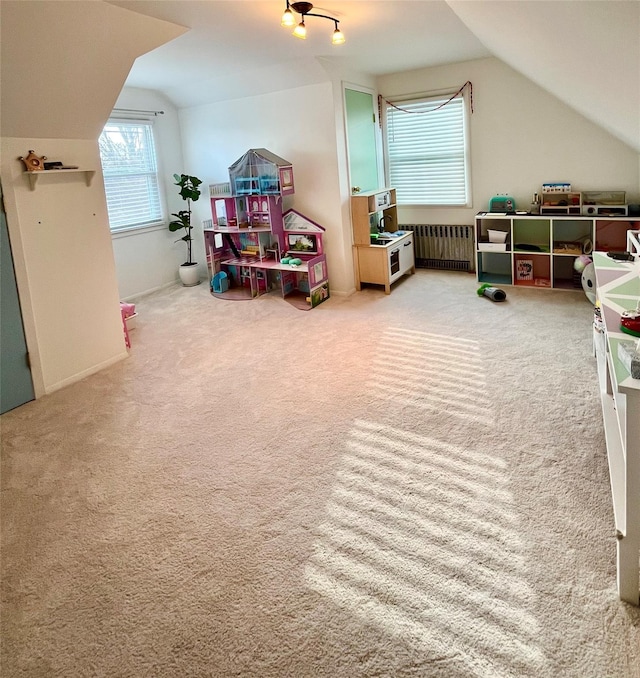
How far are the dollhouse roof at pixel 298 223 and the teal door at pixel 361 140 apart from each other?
0.55 metres

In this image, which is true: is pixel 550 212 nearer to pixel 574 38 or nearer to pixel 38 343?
pixel 574 38

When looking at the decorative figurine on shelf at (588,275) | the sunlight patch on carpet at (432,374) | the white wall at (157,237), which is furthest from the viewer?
the white wall at (157,237)

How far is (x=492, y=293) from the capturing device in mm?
4812

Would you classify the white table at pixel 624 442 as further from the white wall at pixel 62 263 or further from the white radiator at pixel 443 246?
the white radiator at pixel 443 246

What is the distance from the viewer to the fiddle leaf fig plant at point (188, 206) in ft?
19.1

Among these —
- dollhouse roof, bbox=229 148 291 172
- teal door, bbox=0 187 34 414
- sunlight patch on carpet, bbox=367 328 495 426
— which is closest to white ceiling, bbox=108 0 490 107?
dollhouse roof, bbox=229 148 291 172

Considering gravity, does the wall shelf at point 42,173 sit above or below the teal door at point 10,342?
above

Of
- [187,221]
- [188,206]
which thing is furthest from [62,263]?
[188,206]

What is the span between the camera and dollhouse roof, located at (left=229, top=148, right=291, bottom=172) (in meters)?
5.11

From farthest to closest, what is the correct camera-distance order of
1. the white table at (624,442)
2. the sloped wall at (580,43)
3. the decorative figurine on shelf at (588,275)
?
1. the decorative figurine on shelf at (588,275)
2. the sloped wall at (580,43)
3. the white table at (624,442)

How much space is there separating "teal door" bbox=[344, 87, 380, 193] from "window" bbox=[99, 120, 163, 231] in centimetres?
233

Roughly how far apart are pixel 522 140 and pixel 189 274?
13.0 ft

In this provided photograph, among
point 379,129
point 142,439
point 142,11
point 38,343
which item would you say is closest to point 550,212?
point 379,129

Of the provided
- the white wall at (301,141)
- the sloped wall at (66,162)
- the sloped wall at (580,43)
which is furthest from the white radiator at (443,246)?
the sloped wall at (66,162)
